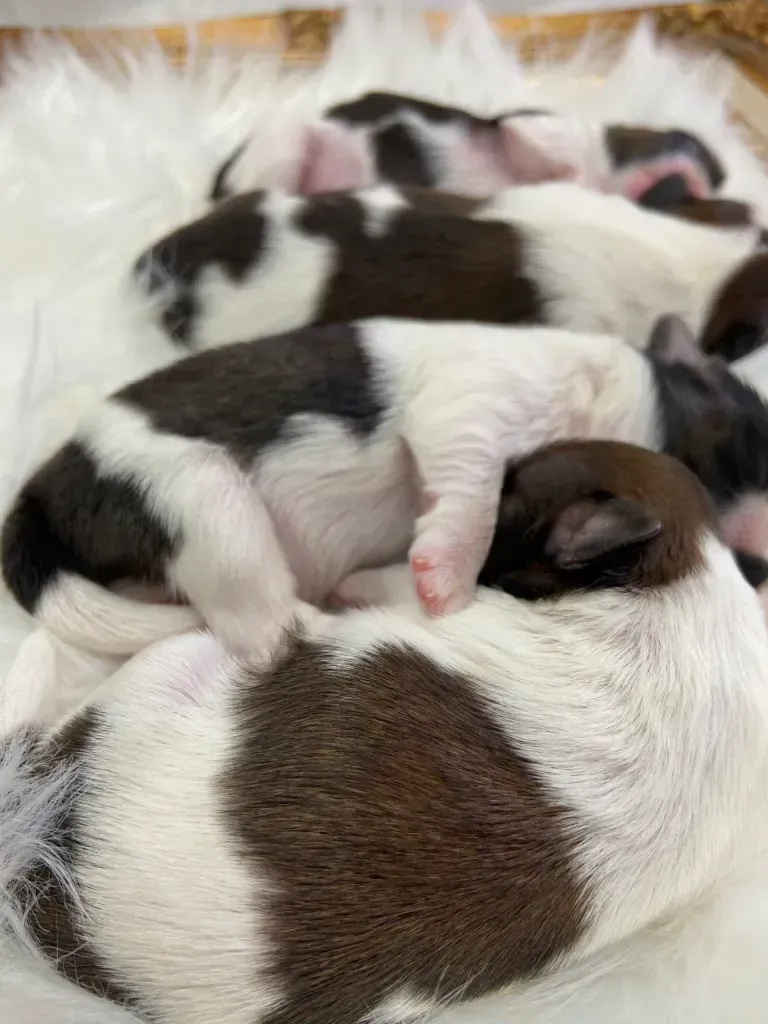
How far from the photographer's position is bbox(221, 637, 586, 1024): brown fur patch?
1.01 m

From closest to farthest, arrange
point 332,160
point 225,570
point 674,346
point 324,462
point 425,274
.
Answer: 1. point 225,570
2. point 324,462
3. point 674,346
4. point 425,274
5. point 332,160

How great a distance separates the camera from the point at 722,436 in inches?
57.5


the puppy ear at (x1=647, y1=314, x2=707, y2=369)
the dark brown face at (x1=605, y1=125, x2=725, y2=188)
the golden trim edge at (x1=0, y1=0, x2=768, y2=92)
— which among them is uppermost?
the golden trim edge at (x1=0, y1=0, x2=768, y2=92)

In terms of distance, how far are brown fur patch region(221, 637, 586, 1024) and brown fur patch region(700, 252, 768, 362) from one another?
1013 millimetres

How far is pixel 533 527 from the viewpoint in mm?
1366

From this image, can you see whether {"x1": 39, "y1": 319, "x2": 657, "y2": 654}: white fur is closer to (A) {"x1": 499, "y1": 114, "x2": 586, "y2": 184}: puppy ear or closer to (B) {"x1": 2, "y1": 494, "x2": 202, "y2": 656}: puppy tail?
(B) {"x1": 2, "y1": 494, "x2": 202, "y2": 656}: puppy tail

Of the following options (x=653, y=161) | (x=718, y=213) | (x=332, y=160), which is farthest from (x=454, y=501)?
(x=653, y=161)

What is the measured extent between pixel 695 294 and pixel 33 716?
1365 millimetres

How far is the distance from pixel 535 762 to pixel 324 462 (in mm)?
557

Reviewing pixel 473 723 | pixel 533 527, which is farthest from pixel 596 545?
pixel 473 723

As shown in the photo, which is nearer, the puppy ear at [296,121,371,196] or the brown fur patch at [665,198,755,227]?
the brown fur patch at [665,198,755,227]

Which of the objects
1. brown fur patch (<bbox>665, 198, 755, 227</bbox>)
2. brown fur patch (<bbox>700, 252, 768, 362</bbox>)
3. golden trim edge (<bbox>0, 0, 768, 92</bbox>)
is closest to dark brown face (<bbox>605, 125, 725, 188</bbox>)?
brown fur patch (<bbox>665, 198, 755, 227</bbox>)

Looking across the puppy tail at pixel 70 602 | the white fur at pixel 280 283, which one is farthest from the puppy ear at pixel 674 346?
the puppy tail at pixel 70 602

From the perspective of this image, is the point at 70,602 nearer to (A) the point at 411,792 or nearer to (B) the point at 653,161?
(A) the point at 411,792
